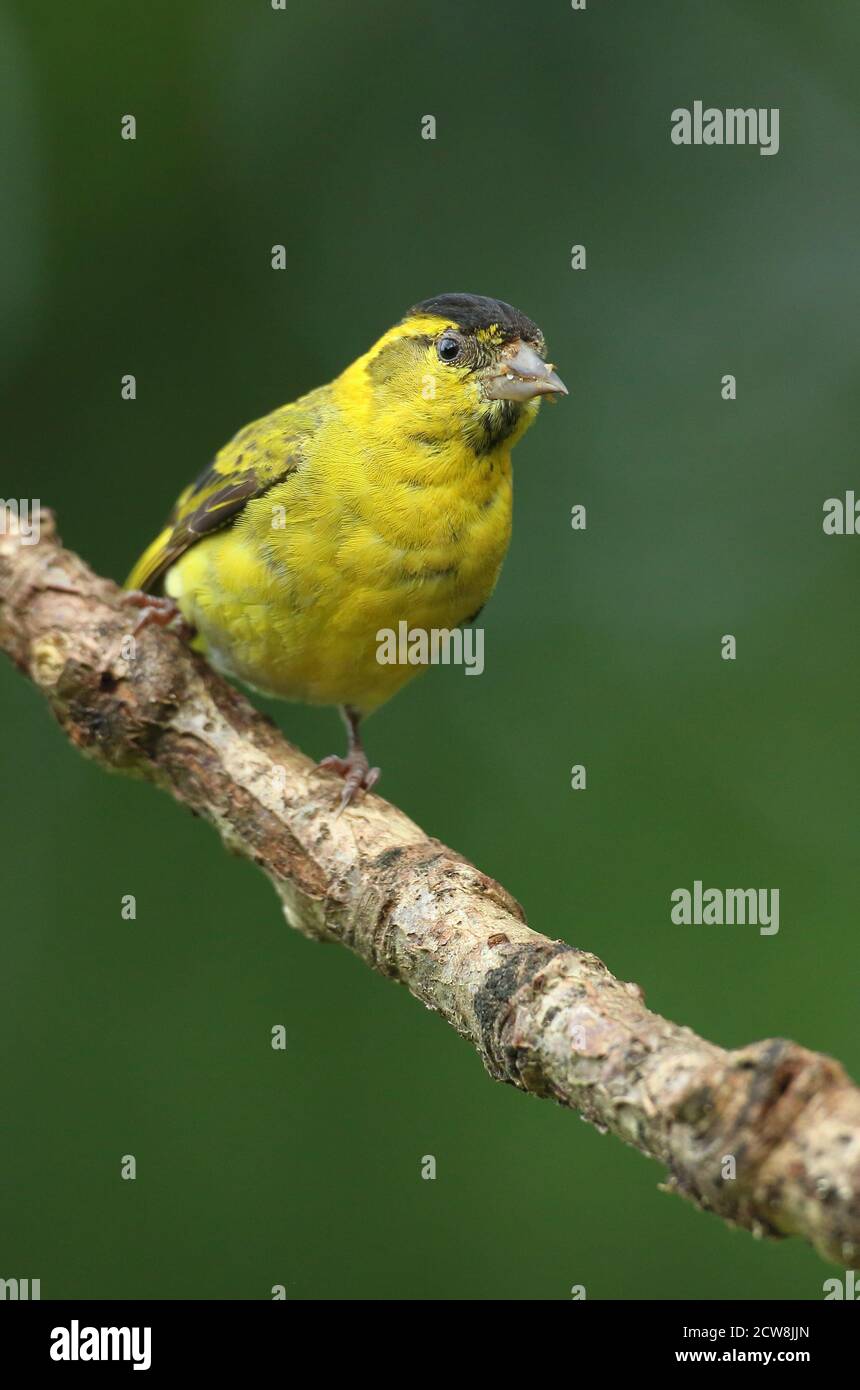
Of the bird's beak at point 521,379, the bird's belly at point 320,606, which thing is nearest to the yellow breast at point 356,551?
the bird's belly at point 320,606

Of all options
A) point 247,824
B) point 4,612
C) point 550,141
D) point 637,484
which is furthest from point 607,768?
point 550,141

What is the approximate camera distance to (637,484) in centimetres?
756

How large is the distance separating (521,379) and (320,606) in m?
1.04

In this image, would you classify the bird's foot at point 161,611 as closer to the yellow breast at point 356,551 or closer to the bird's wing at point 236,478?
the bird's wing at point 236,478

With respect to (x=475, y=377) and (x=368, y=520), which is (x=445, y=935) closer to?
(x=368, y=520)

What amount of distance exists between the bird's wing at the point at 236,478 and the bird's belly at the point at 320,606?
3.6 inches

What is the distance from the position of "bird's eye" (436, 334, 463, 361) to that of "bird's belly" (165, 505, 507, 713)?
681 millimetres

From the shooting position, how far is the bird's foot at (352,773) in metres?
4.42

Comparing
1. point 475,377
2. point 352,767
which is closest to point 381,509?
point 475,377

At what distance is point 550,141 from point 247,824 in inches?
183

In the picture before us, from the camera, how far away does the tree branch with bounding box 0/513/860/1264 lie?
7.67 ft

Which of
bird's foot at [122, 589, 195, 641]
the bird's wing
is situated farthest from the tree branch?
the bird's wing

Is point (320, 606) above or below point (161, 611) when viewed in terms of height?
below

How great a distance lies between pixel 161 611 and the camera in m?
5.43
